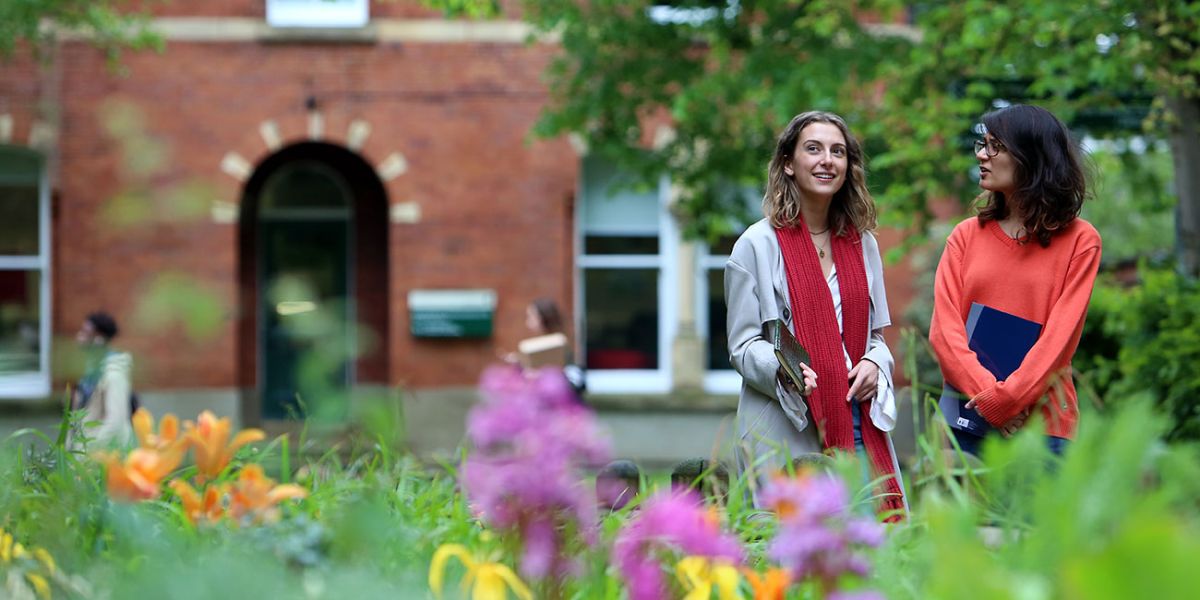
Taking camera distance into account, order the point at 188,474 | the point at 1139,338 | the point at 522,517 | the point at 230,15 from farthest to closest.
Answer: the point at 230,15
the point at 1139,338
the point at 188,474
the point at 522,517

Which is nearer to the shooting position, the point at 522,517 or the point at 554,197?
the point at 522,517

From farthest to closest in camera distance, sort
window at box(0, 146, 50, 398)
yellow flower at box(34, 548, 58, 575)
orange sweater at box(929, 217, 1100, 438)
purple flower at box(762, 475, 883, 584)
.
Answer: window at box(0, 146, 50, 398), orange sweater at box(929, 217, 1100, 438), yellow flower at box(34, 548, 58, 575), purple flower at box(762, 475, 883, 584)

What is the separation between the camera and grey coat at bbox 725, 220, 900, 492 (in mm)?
3562

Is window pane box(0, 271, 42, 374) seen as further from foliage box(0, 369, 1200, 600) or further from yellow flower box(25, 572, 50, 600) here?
yellow flower box(25, 572, 50, 600)

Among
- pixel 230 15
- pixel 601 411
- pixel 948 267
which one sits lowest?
pixel 601 411

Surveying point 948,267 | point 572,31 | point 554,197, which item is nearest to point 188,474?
point 948,267

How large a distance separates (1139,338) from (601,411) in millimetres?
7618

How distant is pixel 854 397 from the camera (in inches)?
142

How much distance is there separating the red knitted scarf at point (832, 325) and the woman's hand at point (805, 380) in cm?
5

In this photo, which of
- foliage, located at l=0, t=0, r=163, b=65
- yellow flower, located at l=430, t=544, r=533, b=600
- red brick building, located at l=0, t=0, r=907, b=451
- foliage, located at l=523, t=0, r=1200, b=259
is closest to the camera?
yellow flower, located at l=430, t=544, r=533, b=600

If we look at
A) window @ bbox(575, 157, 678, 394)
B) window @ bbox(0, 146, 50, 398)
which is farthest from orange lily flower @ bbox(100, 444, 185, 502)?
window @ bbox(0, 146, 50, 398)

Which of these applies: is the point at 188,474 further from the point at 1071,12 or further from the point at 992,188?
the point at 1071,12

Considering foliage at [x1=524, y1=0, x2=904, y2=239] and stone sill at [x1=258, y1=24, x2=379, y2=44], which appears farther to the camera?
stone sill at [x1=258, y1=24, x2=379, y2=44]

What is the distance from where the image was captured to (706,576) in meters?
1.96
